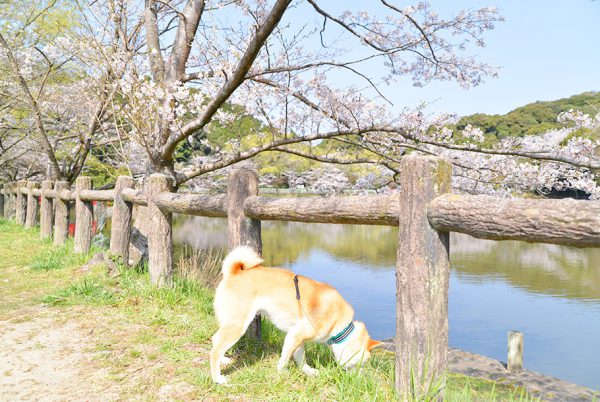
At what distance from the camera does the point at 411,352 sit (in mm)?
2736

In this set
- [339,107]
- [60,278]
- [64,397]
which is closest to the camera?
[64,397]

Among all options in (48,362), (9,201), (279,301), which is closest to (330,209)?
(279,301)

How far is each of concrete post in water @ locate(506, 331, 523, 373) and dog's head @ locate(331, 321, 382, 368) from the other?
26.8 feet

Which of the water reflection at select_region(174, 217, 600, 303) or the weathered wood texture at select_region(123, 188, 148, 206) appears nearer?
the weathered wood texture at select_region(123, 188, 148, 206)

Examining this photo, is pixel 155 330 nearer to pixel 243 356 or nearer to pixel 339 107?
pixel 243 356

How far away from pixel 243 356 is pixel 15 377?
1.71m

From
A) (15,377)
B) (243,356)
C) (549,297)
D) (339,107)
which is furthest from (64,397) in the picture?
(549,297)

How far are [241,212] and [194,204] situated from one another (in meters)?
0.91

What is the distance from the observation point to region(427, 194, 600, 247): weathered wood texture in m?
2.00

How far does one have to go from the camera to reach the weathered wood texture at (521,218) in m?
2.00

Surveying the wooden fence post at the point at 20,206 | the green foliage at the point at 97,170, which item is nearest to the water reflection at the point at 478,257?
the green foliage at the point at 97,170

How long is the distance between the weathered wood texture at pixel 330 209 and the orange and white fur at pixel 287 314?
0.51 m

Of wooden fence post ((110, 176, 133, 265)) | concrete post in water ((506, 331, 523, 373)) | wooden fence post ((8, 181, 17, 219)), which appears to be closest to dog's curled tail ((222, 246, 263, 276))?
wooden fence post ((110, 176, 133, 265))

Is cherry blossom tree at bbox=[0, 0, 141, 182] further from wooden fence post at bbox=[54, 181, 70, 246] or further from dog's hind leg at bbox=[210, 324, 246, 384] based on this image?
dog's hind leg at bbox=[210, 324, 246, 384]
